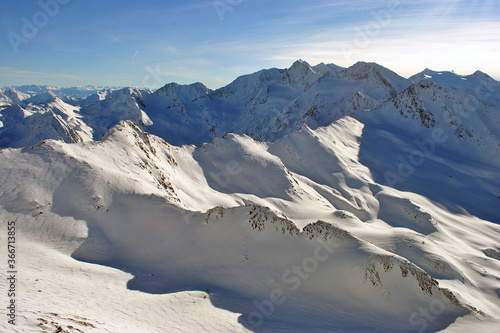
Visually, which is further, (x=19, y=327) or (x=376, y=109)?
(x=376, y=109)

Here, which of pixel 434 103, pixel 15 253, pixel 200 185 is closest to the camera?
pixel 15 253

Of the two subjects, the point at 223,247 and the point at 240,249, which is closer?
the point at 240,249

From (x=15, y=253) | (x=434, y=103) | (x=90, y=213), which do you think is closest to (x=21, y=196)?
(x=90, y=213)

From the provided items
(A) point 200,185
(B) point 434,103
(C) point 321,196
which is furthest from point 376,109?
(A) point 200,185

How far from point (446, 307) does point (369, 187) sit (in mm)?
37079

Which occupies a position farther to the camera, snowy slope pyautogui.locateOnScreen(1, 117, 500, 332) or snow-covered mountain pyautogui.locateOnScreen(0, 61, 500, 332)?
snowy slope pyautogui.locateOnScreen(1, 117, 500, 332)

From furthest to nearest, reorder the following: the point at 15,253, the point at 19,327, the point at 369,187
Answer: the point at 369,187
the point at 15,253
the point at 19,327

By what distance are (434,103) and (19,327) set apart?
111288 mm

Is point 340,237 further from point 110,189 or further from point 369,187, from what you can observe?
point 369,187

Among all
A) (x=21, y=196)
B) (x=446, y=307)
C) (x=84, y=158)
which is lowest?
(x=446, y=307)

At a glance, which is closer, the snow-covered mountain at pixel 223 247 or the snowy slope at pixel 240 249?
the snow-covered mountain at pixel 223 247

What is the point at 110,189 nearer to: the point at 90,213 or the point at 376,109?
the point at 90,213

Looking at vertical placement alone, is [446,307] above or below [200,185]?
below

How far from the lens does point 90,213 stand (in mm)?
25453
